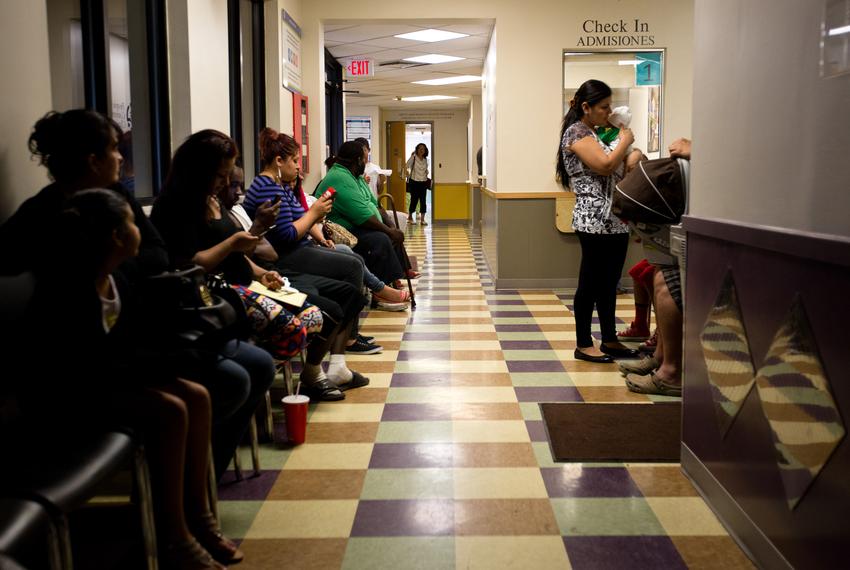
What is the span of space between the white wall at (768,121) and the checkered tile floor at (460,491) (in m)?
0.96

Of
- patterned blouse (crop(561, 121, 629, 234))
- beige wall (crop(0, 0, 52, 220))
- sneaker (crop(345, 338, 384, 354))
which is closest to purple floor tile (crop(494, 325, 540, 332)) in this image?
sneaker (crop(345, 338, 384, 354))

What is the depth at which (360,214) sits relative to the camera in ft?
19.3

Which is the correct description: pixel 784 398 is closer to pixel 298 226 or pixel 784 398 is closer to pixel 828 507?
pixel 828 507

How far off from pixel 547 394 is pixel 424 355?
3.72ft

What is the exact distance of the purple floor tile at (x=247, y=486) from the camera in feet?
9.07

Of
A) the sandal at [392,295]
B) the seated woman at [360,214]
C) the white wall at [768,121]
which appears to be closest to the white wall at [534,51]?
the sandal at [392,295]

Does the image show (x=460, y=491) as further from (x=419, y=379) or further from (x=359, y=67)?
(x=359, y=67)

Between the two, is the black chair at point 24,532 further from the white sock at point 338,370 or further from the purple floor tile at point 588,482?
the white sock at point 338,370

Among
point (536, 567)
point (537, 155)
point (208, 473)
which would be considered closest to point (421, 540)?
point (536, 567)

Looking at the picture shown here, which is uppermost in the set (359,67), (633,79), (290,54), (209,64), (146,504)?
(359,67)

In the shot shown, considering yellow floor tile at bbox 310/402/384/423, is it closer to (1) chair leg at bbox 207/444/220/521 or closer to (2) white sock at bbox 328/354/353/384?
(2) white sock at bbox 328/354/353/384

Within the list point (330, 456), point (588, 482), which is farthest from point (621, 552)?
point (330, 456)

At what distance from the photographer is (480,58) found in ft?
36.1

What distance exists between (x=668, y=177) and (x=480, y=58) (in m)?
7.64
